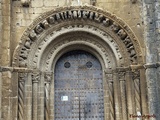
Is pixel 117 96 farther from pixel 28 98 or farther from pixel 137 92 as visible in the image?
pixel 28 98

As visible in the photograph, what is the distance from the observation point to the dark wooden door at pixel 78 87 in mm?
11602

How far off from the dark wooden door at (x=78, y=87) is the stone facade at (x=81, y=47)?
315 millimetres

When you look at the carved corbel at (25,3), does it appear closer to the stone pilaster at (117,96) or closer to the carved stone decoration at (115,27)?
the carved stone decoration at (115,27)

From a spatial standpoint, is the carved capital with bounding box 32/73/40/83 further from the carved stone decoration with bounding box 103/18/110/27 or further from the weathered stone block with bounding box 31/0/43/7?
the carved stone decoration with bounding box 103/18/110/27

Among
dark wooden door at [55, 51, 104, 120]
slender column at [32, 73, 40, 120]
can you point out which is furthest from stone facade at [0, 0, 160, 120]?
dark wooden door at [55, 51, 104, 120]

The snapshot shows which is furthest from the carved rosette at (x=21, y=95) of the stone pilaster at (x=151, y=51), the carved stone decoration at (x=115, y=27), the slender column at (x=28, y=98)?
the stone pilaster at (x=151, y=51)

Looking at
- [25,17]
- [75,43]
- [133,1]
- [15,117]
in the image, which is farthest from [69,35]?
[15,117]

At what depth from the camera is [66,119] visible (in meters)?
11.5

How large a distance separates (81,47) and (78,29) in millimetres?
717

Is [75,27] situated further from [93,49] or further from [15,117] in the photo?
[15,117]

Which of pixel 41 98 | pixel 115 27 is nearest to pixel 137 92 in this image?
pixel 115 27

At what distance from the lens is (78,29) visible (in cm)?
1162

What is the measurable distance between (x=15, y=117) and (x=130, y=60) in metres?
4.02

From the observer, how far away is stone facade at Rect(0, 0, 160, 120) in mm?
10766
